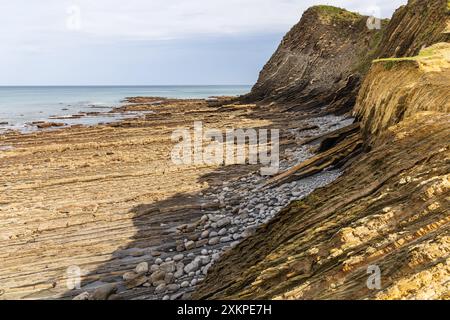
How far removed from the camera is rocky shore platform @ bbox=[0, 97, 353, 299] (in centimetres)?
1053

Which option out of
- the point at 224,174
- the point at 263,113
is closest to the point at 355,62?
the point at 263,113

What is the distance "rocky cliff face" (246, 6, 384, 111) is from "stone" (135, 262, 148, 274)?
3574 cm

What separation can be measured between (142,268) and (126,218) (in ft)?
15.6

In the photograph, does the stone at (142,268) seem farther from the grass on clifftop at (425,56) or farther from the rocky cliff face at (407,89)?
the grass on clifftop at (425,56)

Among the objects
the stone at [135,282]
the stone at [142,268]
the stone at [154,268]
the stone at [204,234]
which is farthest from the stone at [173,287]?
the stone at [204,234]

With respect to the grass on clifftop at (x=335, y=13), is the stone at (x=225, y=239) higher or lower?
lower

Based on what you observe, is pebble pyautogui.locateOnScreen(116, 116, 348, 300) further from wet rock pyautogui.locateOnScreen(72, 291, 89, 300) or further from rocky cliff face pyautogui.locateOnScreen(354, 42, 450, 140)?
rocky cliff face pyautogui.locateOnScreen(354, 42, 450, 140)

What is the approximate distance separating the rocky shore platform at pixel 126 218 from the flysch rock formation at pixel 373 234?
2.27 meters

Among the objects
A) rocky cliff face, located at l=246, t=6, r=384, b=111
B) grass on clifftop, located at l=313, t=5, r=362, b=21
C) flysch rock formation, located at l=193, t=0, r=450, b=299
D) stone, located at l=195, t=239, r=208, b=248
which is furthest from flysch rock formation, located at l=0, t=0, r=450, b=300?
grass on clifftop, located at l=313, t=5, r=362, b=21

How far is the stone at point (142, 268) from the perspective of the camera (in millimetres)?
10742

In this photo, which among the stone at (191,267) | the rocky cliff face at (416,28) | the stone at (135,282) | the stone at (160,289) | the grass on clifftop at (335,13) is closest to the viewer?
the stone at (160,289)

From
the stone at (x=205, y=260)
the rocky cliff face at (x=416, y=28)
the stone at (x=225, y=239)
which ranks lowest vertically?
the stone at (x=205, y=260)
